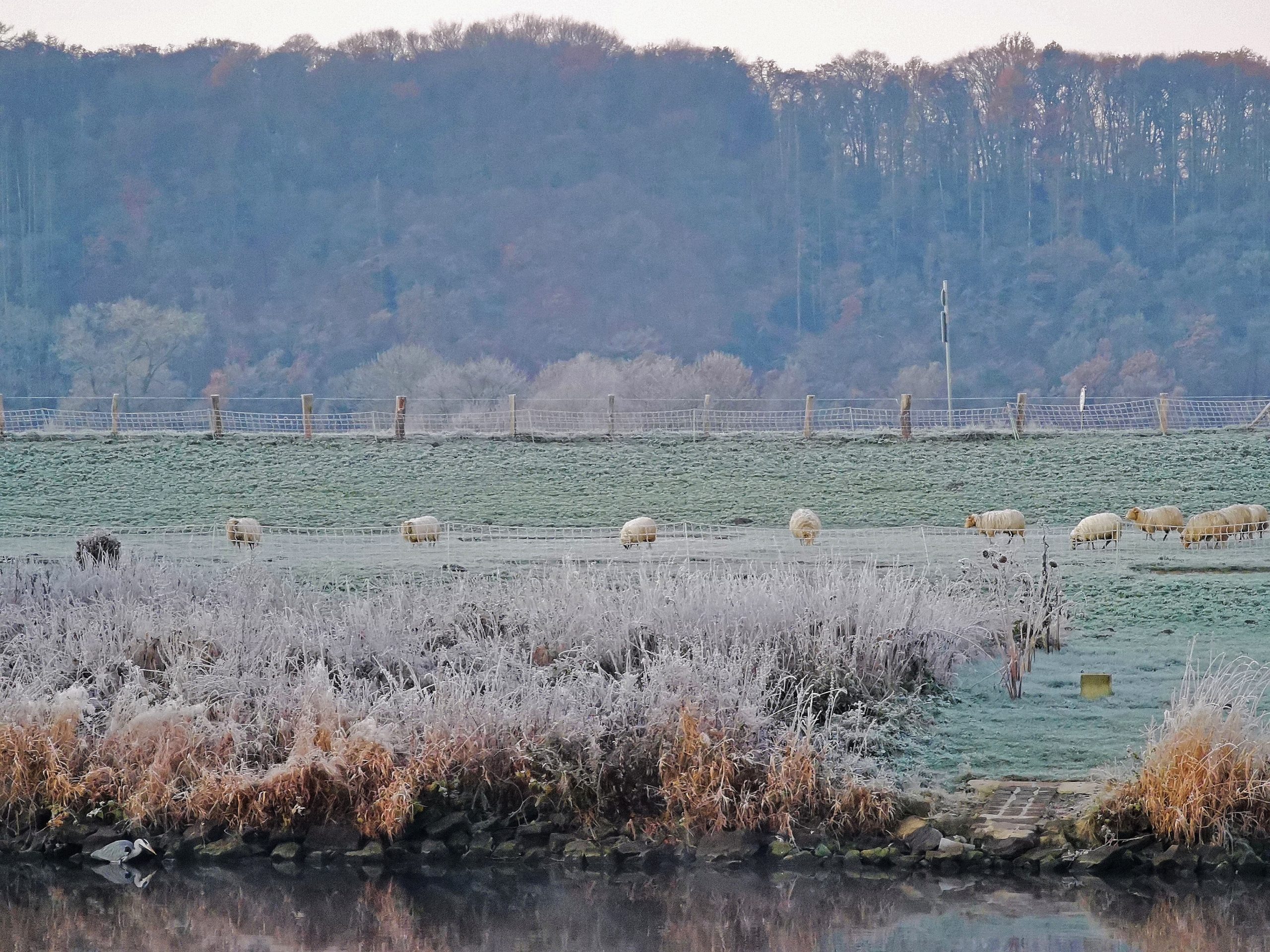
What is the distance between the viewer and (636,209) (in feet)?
Answer: 151

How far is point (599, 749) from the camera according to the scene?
21.4 ft

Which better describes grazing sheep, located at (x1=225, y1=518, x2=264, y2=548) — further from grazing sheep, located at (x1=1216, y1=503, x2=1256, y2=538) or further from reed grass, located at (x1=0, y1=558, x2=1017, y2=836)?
grazing sheep, located at (x1=1216, y1=503, x2=1256, y2=538)

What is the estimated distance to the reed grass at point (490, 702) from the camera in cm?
642

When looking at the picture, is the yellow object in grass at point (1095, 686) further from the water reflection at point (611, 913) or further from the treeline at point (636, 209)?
the treeline at point (636, 209)

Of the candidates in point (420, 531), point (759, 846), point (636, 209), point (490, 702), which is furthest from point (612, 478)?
point (636, 209)

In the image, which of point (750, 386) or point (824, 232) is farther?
point (824, 232)

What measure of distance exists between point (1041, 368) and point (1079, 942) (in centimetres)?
3651

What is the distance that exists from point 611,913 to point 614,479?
13365 millimetres

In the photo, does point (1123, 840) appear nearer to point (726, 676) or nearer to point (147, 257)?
point (726, 676)

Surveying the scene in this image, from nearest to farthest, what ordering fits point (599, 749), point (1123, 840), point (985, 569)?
point (1123, 840)
point (599, 749)
point (985, 569)

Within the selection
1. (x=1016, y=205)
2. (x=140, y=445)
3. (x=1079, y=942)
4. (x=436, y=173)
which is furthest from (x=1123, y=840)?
(x=436, y=173)

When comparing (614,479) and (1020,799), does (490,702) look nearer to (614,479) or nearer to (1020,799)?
(1020,799)

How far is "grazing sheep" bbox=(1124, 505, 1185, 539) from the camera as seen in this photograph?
510 inches

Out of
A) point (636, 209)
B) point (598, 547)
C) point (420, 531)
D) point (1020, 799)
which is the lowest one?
point (1020, 799)
